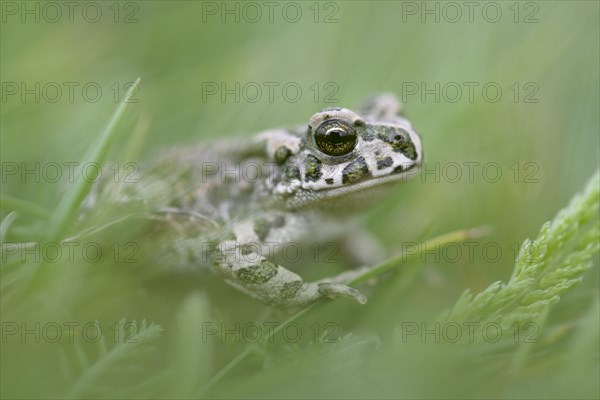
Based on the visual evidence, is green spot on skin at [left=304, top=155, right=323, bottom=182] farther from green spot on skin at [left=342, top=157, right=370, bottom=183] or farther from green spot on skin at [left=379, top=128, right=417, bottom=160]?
green spot on skin at [left=379, top=128, right=417, bottom=160]

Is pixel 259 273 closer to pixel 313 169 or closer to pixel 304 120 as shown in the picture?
pixel 313 169

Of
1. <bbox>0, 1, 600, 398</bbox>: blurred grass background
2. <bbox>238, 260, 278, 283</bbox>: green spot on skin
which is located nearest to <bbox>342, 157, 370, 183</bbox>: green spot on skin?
<bbox>0, 1, 600, 398</bbox>: blurred grass background

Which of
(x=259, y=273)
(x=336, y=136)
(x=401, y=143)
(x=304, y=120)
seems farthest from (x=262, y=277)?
(x=304, y=120)

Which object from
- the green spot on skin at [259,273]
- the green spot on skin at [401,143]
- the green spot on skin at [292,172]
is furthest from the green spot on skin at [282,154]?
the green spot on skin at [259,273]

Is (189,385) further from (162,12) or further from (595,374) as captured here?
(162,12)

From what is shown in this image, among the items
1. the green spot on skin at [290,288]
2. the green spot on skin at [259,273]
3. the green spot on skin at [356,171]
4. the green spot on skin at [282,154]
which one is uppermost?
the green spot on skin at [282,154]

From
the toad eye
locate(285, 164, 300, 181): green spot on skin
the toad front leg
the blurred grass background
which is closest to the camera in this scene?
the blurred grass background

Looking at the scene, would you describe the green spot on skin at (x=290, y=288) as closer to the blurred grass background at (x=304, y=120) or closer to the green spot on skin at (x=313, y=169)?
the blurred grass background at (x=304, y=120)
